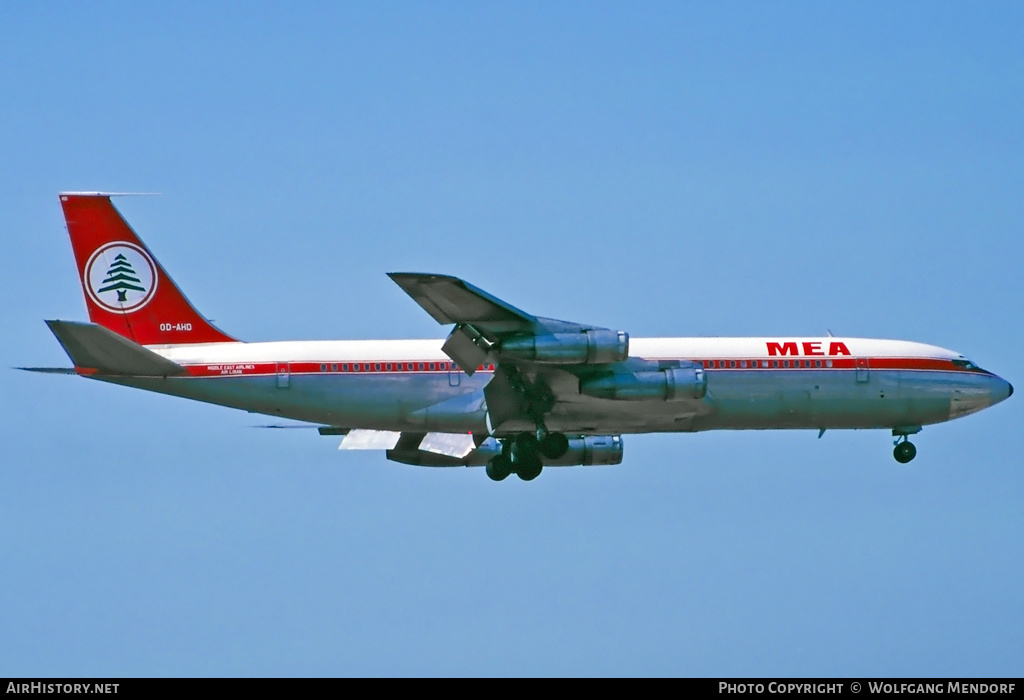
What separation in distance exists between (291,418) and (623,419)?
390 inches

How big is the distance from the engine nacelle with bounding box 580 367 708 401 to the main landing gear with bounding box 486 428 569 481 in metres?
2.12

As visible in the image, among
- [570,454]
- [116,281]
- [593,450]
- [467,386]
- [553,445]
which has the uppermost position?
[116,281]

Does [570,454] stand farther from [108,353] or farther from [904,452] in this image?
[108,353]

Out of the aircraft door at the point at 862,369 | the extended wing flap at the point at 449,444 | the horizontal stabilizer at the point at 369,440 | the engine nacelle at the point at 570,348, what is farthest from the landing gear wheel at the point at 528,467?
the aircraft door at the point at 862,369

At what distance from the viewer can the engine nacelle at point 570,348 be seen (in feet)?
141

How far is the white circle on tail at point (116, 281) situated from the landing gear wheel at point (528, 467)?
490 inches

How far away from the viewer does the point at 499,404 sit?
46438 mm

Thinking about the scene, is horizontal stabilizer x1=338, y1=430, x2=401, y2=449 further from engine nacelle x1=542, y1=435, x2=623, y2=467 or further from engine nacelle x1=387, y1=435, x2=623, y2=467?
engine nacelle x1=542, y1=435, x2=623, y2=467

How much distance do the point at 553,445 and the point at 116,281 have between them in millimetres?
14375

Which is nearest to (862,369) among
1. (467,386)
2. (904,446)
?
(904,446)

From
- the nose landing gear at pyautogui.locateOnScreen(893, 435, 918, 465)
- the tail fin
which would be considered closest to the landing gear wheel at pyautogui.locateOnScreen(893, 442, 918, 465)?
the nose landing gear at pyautogui.locateOnScreen(893, 435, 918, 465)

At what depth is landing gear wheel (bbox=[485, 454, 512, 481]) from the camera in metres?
48.5

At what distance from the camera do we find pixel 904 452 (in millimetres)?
50750
